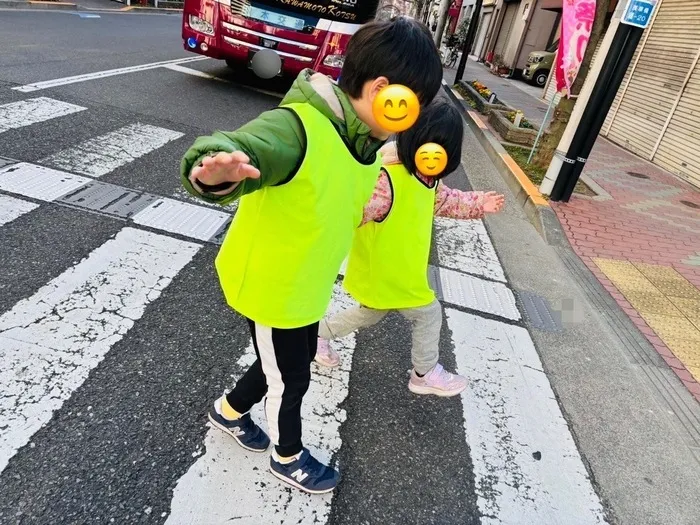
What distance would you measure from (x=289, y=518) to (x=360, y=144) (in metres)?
1.33

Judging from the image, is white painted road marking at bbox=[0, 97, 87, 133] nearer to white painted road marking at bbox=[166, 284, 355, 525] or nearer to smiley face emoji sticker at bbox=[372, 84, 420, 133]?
white painted road marking at bbox=[166, 284, 355, 525]

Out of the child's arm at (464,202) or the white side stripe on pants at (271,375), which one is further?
the child's arm at (464,202)

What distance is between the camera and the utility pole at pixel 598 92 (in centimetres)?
568

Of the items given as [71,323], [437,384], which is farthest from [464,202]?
[71,323]

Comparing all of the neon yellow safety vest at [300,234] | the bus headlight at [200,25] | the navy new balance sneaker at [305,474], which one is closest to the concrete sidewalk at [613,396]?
the navy new balance sneaker at [305,474]

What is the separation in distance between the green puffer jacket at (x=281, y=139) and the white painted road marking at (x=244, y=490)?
1.14 meters

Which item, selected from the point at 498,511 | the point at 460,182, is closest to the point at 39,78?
the point at 460,182

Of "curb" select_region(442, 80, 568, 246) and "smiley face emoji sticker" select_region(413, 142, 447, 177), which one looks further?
"curb" select_region(442, 80, 568, 246)

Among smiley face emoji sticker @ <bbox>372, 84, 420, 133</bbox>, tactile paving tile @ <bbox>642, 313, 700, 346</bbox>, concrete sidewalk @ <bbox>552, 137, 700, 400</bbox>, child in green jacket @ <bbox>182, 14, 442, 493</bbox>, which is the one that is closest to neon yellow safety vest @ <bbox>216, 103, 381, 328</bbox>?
child in green jacket @ <bbox>182, 14, 442, 493</bbox>

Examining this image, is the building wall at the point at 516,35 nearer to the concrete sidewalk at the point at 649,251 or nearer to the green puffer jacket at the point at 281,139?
the concrete sidewalk at the point at 649,251

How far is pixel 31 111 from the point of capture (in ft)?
17.5

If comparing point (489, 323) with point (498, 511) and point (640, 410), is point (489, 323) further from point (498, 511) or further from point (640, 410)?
point (498, 511)

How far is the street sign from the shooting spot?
221 inches

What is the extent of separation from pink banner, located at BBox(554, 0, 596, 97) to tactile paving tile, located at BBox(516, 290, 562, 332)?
392 centimetres
